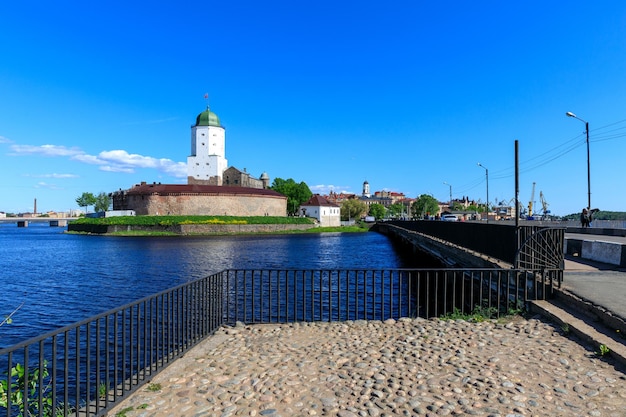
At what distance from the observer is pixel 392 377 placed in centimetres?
616

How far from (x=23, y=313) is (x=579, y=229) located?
113ft

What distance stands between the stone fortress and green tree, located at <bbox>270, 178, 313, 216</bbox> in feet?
40.9

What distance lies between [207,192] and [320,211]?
3262 cm

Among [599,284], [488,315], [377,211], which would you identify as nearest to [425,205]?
[377,211]

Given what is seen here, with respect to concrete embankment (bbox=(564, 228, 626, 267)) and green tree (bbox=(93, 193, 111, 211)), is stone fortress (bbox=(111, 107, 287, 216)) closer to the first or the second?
green tree (bbox=(93, 193, 111, 211))

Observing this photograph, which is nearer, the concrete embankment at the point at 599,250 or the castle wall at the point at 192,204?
the concrete embankment at the point at 599,250

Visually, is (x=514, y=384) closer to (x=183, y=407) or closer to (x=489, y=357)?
(x=489, y=357)

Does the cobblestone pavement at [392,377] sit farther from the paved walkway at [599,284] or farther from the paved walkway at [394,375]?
the paved walkway at [599,284]

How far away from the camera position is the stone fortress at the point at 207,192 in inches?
3590

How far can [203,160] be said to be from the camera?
113m

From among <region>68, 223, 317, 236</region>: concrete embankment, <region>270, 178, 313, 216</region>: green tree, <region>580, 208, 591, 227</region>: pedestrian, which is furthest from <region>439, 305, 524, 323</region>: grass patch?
<region>270, 178, 313, 216</region>: green tree

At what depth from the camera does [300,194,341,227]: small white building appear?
111062 mm

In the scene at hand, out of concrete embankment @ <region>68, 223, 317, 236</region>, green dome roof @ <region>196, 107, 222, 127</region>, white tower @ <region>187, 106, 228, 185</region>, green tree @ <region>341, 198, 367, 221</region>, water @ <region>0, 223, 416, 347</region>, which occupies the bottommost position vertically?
water @ <region>0, 223, 416, 347</region>

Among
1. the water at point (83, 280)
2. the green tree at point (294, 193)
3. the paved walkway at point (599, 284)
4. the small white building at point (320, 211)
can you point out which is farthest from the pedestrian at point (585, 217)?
the green tree at point (294, 193)
